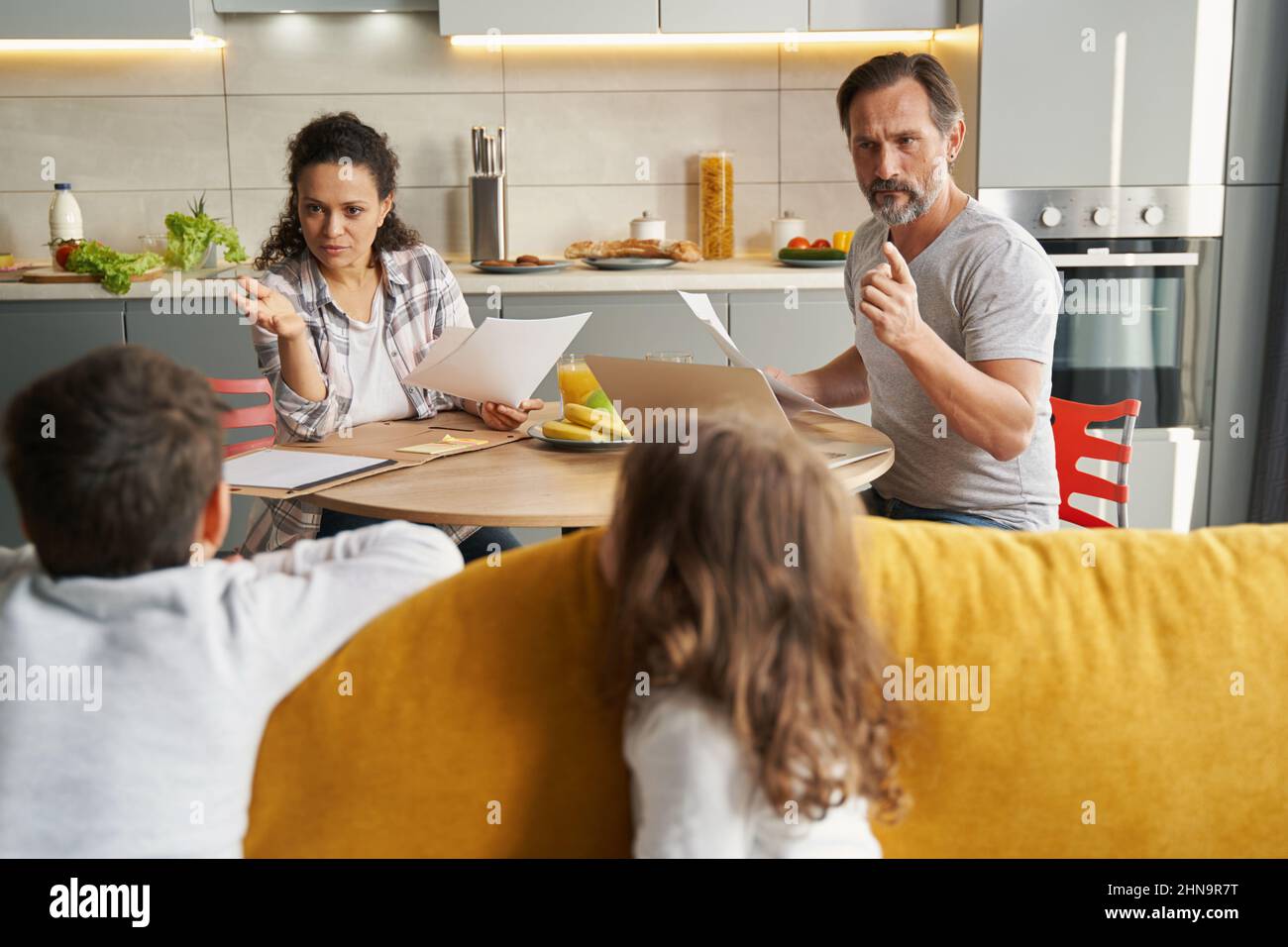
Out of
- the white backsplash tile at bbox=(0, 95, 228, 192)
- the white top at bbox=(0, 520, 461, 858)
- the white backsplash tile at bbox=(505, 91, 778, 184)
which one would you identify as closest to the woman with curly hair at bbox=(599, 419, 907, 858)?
the white top at bbox=(0, 520, 461, 858)

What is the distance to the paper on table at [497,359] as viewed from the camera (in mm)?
2059

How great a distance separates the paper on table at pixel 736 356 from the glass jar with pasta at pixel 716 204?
1701 mm

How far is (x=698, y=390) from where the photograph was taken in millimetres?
1847

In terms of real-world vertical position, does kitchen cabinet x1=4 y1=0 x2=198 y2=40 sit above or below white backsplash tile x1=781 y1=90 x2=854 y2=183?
above

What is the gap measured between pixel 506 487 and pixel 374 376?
2.32 feet

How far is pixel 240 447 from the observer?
2309mm

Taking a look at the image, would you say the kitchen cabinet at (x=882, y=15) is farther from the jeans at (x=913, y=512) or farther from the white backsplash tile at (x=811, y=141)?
the jeans at (x=913, y=512)

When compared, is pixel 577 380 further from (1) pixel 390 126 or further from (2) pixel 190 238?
(1) pixel 390 126

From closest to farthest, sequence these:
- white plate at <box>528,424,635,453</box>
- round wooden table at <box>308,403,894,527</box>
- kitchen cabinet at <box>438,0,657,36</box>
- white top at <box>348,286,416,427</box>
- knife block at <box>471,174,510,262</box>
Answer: round wooden table at <box>308,403,894,527</box> < white plate at <box>528,424,635,453</box> < white top at <box>348,286,416,427</box> < kitchen cabinet at <box>438,0,657,36</box> < knife block at <box>471,174,510,262</box>

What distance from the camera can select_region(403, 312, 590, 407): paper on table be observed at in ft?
6.75

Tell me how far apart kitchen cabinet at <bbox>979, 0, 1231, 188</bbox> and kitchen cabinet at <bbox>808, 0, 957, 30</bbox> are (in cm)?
25

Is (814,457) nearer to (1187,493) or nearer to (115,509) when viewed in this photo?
(115,509)

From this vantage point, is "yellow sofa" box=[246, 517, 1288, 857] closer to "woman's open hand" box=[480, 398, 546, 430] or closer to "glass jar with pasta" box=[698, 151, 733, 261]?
"woman's open hand" box=[480, 398, 546, 430]
